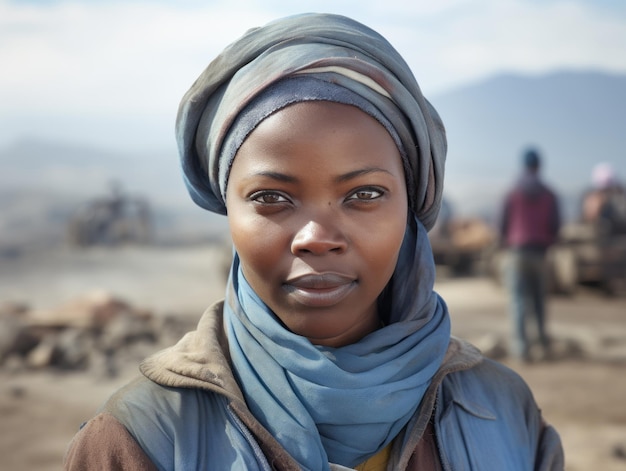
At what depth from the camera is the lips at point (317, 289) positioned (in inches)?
56.6

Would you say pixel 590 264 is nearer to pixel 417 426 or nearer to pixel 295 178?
pixel 417 426

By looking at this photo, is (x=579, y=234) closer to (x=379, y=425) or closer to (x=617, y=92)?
(x=379, y=425)

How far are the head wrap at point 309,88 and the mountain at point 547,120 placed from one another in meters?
74.7

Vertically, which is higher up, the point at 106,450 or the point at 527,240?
the point at 106,450

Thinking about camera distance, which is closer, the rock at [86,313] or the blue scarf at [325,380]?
the blue scarf at [325,380]

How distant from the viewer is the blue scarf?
145 centimetres

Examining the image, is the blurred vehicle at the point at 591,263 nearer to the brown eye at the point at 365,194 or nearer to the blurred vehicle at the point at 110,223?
the brown eye at the point at 365,194

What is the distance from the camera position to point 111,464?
1.36 metres

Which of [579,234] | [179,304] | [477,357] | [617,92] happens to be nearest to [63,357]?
[179,304]

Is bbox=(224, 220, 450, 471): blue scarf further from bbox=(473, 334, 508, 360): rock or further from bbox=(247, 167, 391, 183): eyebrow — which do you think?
bbox=(473, 334, 508, 360): rock

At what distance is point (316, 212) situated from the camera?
144cm

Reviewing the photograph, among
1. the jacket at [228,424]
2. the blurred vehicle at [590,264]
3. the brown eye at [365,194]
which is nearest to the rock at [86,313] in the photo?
the blurred vehicle at [590,264]

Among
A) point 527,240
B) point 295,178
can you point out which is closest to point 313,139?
point 295,178

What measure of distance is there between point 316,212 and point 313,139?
13 centimetres
